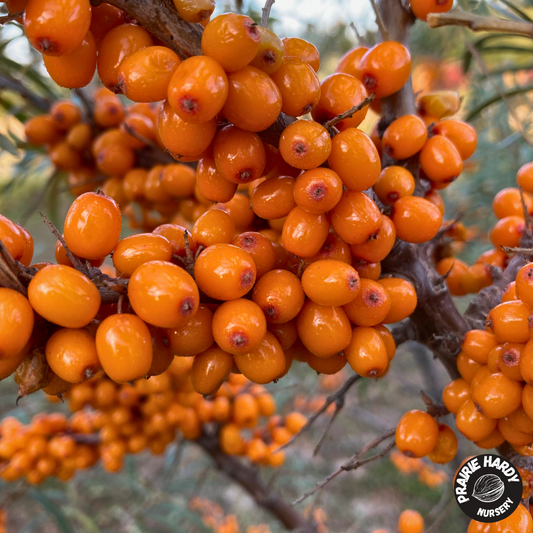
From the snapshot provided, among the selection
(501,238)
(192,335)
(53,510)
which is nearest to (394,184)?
(501,238)

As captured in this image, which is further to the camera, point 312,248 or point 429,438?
point 429,438

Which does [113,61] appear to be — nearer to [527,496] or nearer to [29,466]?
[527,496]

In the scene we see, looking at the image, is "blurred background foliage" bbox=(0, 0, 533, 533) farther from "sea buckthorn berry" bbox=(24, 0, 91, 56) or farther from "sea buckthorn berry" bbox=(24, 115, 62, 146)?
"sea buckthorn berry" bbox=(24, 0, 91, 56)

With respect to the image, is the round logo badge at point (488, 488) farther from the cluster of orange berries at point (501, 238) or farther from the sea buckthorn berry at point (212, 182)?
the sea buckthorn berry at point (212, 182)

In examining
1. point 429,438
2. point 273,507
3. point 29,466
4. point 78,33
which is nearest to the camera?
point 78,33

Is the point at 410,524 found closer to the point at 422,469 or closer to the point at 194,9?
the point at 194,9

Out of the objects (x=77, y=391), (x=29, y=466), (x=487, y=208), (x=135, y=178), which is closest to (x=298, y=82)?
(x=135, y=178)

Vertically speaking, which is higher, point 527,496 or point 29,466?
point 527,496
